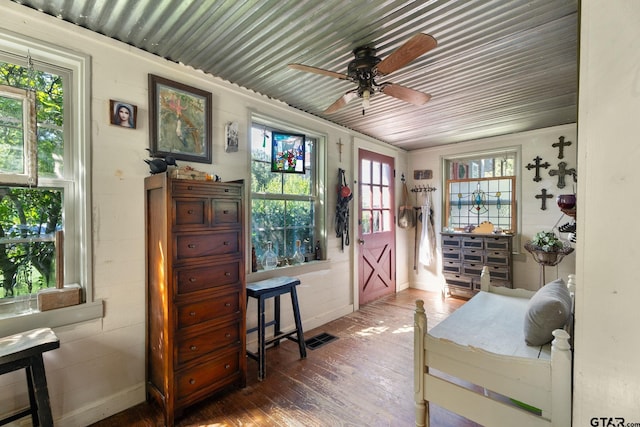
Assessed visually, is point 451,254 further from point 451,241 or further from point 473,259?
point 473,259

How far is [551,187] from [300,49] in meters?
4.08

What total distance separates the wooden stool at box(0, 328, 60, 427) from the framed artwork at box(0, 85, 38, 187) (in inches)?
34.8

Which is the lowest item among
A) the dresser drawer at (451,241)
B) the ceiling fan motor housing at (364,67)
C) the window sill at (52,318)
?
the window sill at (52,318)

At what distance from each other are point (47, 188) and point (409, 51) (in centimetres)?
241

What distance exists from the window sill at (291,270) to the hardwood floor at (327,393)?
2.44 feet

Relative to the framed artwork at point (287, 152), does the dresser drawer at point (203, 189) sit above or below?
below

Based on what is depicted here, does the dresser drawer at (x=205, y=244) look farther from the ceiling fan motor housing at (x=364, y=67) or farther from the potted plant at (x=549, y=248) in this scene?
the potted plant at (x=549, y=248)

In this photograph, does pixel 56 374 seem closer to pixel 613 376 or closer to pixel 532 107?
pixel 613 376

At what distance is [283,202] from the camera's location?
10.7 feet

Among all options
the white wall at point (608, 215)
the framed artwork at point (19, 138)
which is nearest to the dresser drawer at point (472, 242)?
the white wall at point (608, 215)

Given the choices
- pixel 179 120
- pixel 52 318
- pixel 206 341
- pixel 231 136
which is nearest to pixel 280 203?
pixel 231 136

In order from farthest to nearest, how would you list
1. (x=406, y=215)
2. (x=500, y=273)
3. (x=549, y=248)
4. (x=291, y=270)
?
(x=406, y=215)
(x=500, y=273)
(x=549, y=248)
(x=291, y=270)

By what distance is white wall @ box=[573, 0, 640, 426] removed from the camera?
749 millimetres

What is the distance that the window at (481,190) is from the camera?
4.45m
